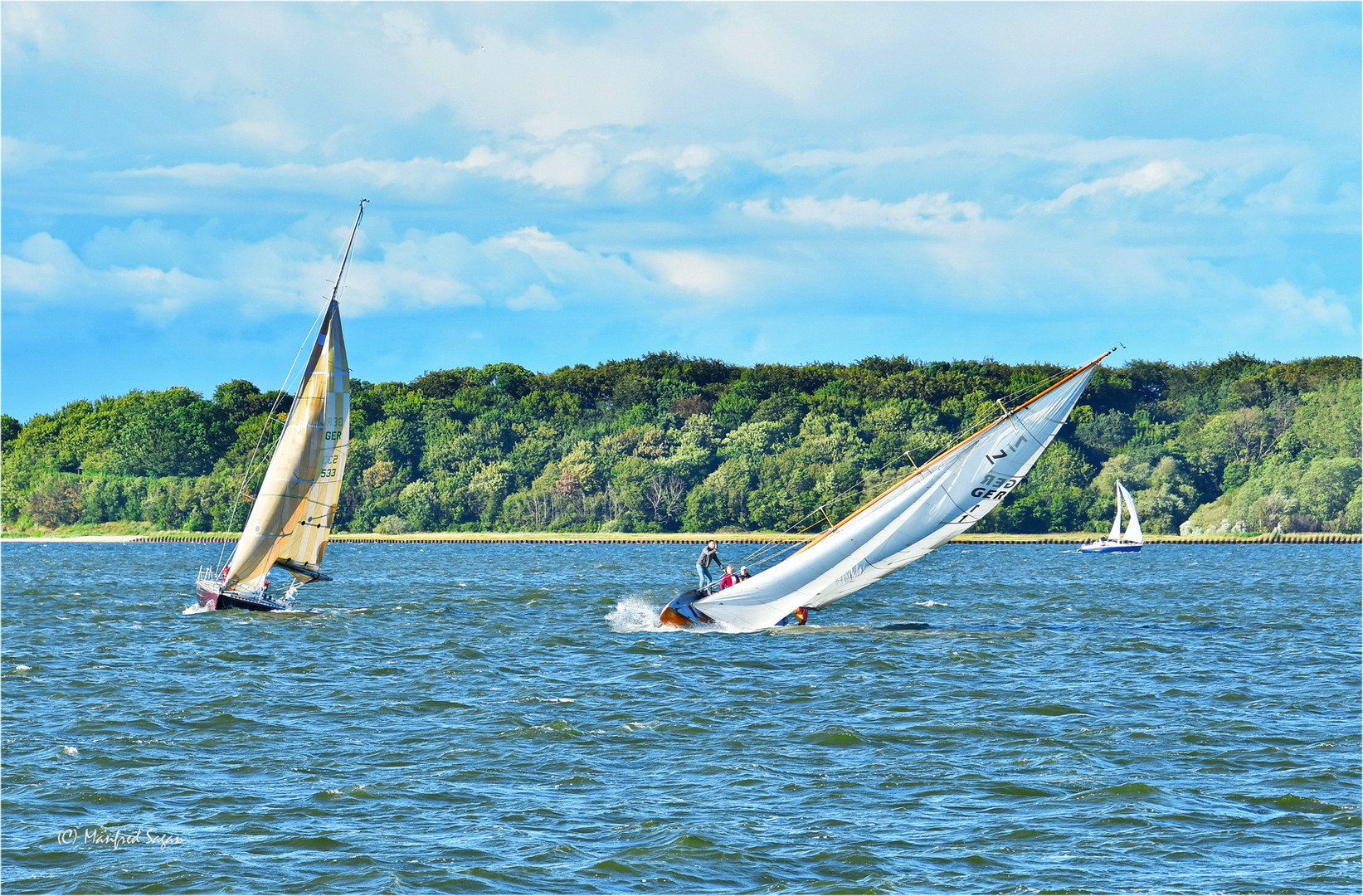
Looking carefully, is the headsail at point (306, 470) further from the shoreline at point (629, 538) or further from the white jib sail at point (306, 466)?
the shoreline at point (629, 538)

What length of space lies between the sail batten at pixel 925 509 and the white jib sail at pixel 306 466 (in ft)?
51.1

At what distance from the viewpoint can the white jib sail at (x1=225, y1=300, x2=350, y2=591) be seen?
4694 centimetres

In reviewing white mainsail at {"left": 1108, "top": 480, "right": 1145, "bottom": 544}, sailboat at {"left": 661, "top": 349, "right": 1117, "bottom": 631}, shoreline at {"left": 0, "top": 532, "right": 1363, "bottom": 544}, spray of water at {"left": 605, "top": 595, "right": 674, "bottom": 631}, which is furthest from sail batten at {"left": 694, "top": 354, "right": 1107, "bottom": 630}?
shoreline at {"left": 0, "top": 532, "right": 1363, "bottom": 544}

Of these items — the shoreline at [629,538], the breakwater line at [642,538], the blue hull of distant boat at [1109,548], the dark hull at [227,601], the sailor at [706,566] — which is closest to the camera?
the sailor at [706,566]

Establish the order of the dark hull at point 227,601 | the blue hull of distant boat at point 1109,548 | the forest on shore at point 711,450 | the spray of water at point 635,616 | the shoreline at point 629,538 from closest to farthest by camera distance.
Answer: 1. the spray of water at point 635,616
2. the dark hull at point 227,601
3. the blue hull of distant boat at point 1109,548
4. the shoreline at point 629,538
5. the forest on shore at point 711,450

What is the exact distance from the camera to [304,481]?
47.3 meters

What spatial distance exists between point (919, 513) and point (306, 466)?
2091cm

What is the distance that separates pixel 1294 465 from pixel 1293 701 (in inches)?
5494

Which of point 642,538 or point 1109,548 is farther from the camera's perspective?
point 642,538

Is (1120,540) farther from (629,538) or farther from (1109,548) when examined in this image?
(629,538)

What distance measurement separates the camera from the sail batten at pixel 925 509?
40.2 m

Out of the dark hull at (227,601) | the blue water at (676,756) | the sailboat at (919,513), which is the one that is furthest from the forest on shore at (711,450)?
the blue water at (676,756)

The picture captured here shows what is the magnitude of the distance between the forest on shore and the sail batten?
334 feet

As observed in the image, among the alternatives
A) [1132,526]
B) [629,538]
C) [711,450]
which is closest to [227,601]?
[1132,526]
